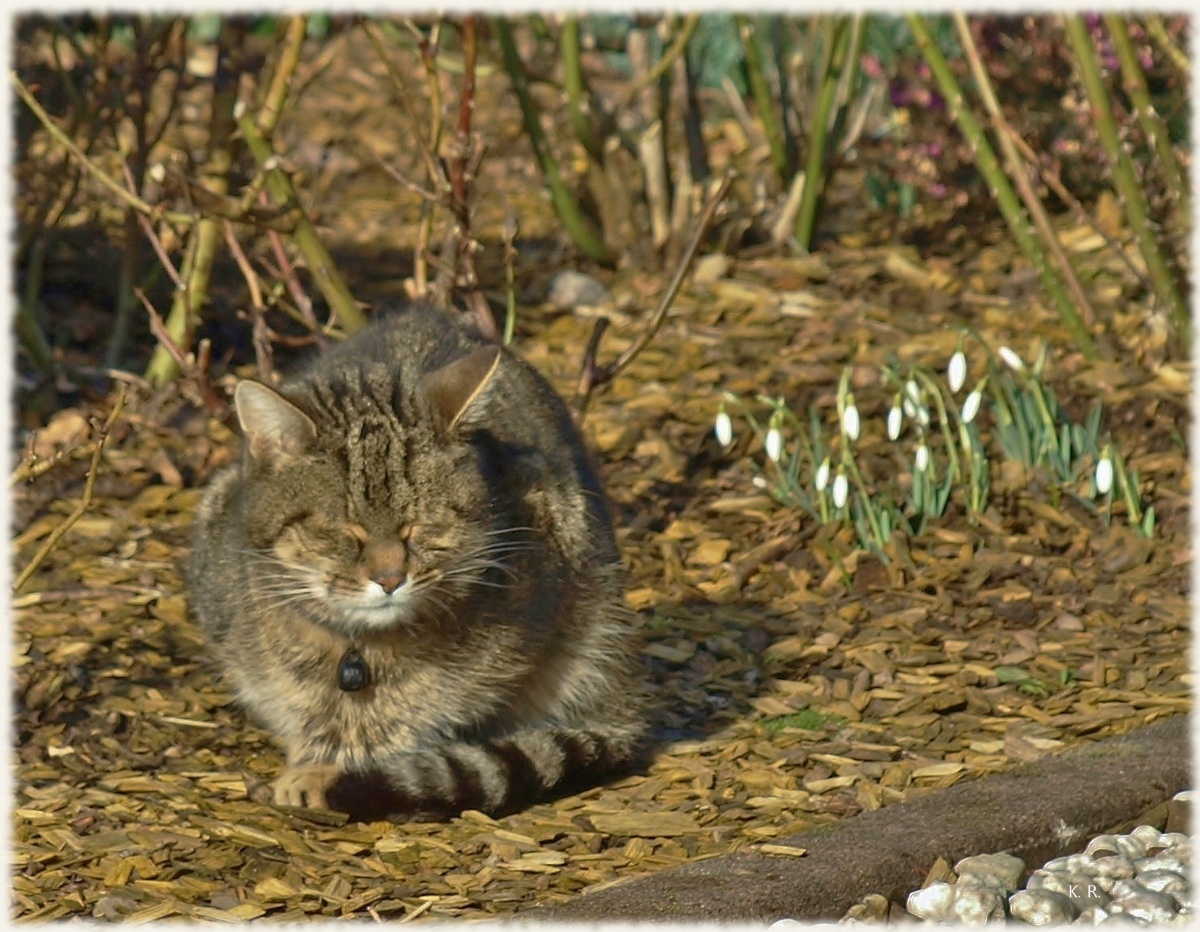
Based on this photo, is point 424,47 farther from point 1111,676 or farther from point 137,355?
point 1111,676

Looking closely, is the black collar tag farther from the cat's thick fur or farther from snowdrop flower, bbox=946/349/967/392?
snowdrop flower, bbox=946/349/967/392

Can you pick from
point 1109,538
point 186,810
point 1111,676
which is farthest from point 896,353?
point 186,810

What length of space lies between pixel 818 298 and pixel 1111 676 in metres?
2.59

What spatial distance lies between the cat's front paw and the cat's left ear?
0.84 metres

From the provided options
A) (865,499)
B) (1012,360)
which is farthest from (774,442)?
(1012,360)

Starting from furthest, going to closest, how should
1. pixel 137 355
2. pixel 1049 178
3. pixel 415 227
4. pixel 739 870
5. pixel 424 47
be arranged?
pixel 415 227, pixel 137 355, pixel 1049 178, pixel 424 47, pixel 739 870

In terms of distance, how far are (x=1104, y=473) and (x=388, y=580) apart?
2430 mm

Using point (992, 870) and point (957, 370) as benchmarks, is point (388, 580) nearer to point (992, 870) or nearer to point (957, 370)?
point (992, 870)

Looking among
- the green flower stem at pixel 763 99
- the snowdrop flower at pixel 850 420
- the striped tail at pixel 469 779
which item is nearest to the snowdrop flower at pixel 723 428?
the snowdrop flower at pixel 850 420

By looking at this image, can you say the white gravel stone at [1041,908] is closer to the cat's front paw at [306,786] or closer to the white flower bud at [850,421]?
the cat's front paw at [306,786]

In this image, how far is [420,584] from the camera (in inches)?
157

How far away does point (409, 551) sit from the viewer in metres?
3.98

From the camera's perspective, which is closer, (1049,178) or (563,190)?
(1049,178)

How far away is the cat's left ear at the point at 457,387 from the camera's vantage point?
13.3ft
